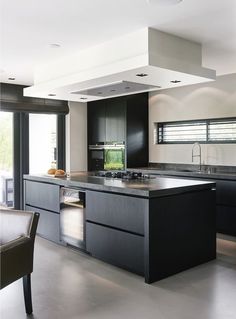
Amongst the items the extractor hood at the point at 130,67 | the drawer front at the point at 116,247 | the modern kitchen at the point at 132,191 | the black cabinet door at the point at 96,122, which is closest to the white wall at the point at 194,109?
the modern kitchen at the point at 132,191

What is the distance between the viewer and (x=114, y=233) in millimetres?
3639

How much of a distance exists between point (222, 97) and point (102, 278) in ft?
12.3

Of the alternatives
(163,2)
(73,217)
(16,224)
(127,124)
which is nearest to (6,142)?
(127,124)

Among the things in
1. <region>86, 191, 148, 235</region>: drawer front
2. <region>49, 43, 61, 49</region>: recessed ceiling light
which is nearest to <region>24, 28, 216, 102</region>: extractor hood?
<region>49, 43, 61, 49</region>: recessed ceiling light

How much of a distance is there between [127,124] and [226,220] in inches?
101

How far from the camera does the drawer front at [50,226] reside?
464cm

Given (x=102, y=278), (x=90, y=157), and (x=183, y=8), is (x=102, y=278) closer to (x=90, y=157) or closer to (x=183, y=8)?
(x=183, y=8)

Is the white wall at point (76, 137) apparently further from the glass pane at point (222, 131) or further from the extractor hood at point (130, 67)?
the glass pane at point (222, 131)

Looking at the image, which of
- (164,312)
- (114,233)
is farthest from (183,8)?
(164,312)

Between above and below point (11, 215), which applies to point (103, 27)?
above

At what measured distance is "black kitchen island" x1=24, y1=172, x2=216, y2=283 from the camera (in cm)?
327

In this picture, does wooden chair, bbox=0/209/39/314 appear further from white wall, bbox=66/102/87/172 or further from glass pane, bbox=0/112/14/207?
white wall, bbox=66/102/87/172

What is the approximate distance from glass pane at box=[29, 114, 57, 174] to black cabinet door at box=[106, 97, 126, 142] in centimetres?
116

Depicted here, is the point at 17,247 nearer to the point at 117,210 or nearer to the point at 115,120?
the point at 117,210
